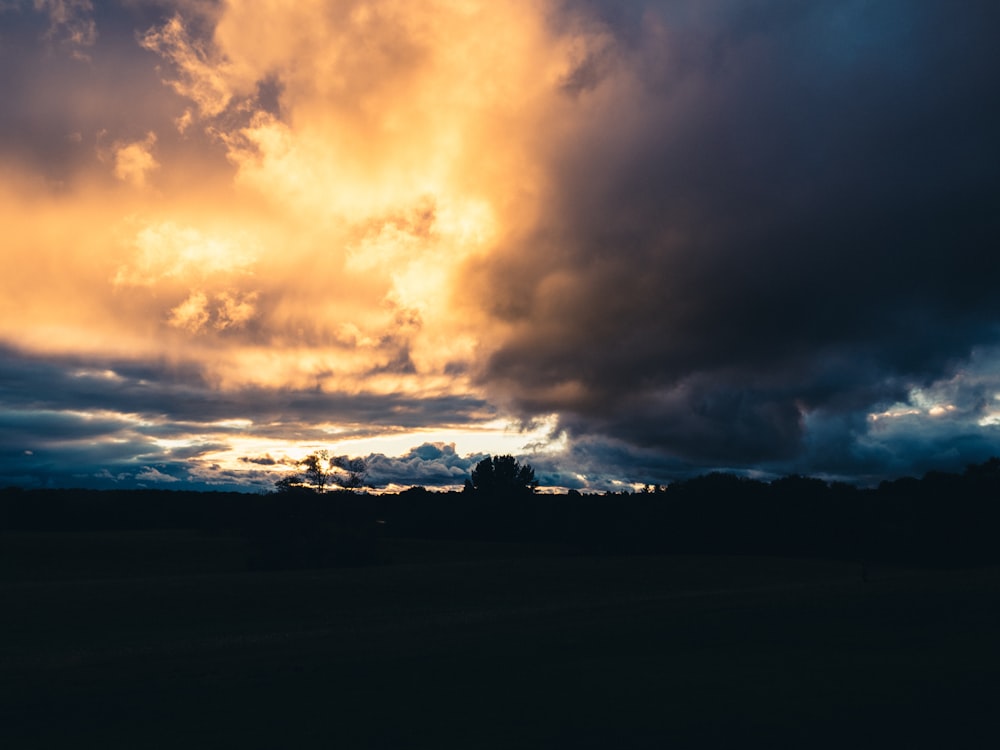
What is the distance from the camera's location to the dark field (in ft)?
57.4

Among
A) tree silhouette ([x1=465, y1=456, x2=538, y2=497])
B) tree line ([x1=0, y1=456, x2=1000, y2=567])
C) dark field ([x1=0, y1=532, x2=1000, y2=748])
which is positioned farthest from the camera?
tree silhouette ([x1=465, y1=456, x2=538, y2=497])

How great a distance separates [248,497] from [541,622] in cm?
7092

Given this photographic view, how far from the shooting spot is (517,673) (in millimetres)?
24641

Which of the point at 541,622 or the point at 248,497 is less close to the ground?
the point at 248,497

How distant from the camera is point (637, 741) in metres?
16.3

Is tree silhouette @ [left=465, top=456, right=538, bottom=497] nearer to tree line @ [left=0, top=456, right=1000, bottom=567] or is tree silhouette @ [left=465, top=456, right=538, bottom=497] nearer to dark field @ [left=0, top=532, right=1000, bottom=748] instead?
tree line @ [left=0, top=456, right=1000, bottom=567]

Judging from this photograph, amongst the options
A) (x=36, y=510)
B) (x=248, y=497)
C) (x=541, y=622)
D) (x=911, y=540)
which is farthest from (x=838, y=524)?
(x=36, y=510)

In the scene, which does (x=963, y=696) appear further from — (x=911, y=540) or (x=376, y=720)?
(x=911, y=540)

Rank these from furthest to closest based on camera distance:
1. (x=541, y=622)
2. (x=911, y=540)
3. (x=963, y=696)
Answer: (x=911, y=540) → (x=541, y=622) → (x=963, y=696)

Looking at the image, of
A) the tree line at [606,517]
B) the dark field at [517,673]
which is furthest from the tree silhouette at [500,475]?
the dark field at [517,673]

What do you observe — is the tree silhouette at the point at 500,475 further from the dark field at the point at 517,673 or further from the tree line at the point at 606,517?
the dark field at the point at 517,673

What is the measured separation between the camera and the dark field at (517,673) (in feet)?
57.4

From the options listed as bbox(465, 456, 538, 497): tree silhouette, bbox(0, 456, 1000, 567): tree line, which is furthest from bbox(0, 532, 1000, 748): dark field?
bbox(465, 456, 538, 497): tree silhouette

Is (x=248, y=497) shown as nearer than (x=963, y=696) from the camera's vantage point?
No
